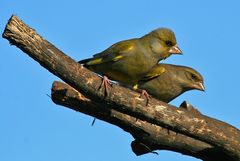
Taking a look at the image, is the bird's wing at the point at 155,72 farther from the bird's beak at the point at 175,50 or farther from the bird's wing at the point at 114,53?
the bird's wing at the point at 114,53

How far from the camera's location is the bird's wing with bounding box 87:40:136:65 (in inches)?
356

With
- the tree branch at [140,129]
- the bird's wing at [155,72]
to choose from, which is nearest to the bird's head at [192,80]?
the bird's wing at [155,72]

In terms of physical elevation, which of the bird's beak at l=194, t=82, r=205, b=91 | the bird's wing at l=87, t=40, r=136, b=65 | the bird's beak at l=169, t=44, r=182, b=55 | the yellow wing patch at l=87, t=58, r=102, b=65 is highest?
the bird's beak at l=194, t=82, r=205, b=91

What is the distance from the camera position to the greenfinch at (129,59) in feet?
29.6

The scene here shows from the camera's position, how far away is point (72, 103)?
305 inches

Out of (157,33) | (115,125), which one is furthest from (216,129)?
(157,33)

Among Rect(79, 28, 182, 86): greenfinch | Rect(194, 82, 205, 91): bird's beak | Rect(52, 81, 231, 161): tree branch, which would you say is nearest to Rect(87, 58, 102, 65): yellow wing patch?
Rect(79, 28, 182, 86): greenfinch

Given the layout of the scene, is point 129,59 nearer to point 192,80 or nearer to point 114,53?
point 114,53

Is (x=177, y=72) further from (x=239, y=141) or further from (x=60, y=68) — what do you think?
(x=60, y=68)

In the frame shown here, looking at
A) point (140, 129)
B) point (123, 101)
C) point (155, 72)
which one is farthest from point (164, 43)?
point (123, 101)

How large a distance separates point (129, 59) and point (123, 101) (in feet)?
6.67

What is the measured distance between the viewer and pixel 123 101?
716 centimetres

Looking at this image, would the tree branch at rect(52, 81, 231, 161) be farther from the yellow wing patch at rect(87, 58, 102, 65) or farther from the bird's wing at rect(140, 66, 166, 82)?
the bird's wing at rect(140, 66, 166, 82)

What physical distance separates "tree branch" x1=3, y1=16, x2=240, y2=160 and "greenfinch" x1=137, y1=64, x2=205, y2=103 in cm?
299
